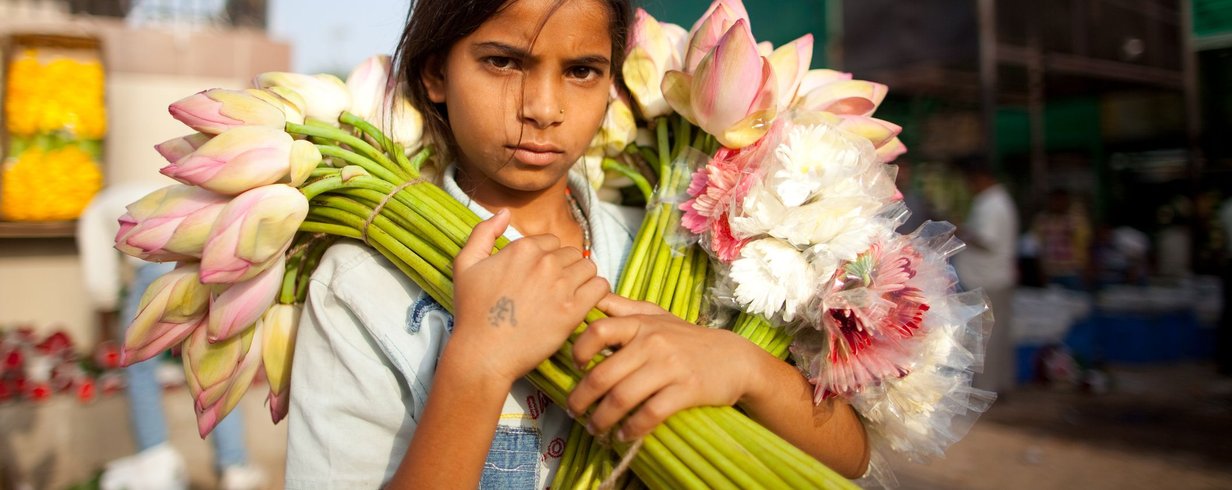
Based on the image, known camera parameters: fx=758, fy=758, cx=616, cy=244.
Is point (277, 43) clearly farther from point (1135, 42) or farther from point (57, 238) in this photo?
point (1135, 42)

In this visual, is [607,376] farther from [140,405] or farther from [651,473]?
[140,405]

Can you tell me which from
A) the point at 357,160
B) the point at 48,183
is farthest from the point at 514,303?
the point at 48,183

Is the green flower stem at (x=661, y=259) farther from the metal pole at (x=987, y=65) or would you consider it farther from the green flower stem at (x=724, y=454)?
the metal pole at (x=987, y=65)

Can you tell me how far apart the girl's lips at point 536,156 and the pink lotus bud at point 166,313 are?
417 mm

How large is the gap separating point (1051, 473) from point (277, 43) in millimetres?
4896

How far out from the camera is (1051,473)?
3748 millimetres

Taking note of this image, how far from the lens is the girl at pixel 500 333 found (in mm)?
793

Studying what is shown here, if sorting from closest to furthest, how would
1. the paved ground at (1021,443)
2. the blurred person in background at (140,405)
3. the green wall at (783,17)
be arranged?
the blurred person in background at (140,405) → the paved ground at (1021,443) → the green wall at (783,17)

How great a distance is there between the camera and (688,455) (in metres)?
0.77

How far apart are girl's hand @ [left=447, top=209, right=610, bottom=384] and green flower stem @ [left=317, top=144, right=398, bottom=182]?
203mm

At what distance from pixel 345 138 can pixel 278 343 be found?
282mm

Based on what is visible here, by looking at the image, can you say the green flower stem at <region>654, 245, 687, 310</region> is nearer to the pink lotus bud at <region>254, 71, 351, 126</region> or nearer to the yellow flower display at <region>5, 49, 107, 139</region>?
the pink lotus bud at <region>254, 71, 351, 126</region>

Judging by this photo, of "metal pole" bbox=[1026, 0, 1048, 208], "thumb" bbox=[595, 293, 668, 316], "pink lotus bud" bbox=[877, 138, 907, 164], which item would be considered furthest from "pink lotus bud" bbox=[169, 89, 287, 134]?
"metal pole" bbox=[1026, 0, 1048, 208]

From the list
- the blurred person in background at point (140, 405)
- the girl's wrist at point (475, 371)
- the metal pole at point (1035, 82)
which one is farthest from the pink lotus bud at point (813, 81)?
the metal pole at point (1035, 82)
